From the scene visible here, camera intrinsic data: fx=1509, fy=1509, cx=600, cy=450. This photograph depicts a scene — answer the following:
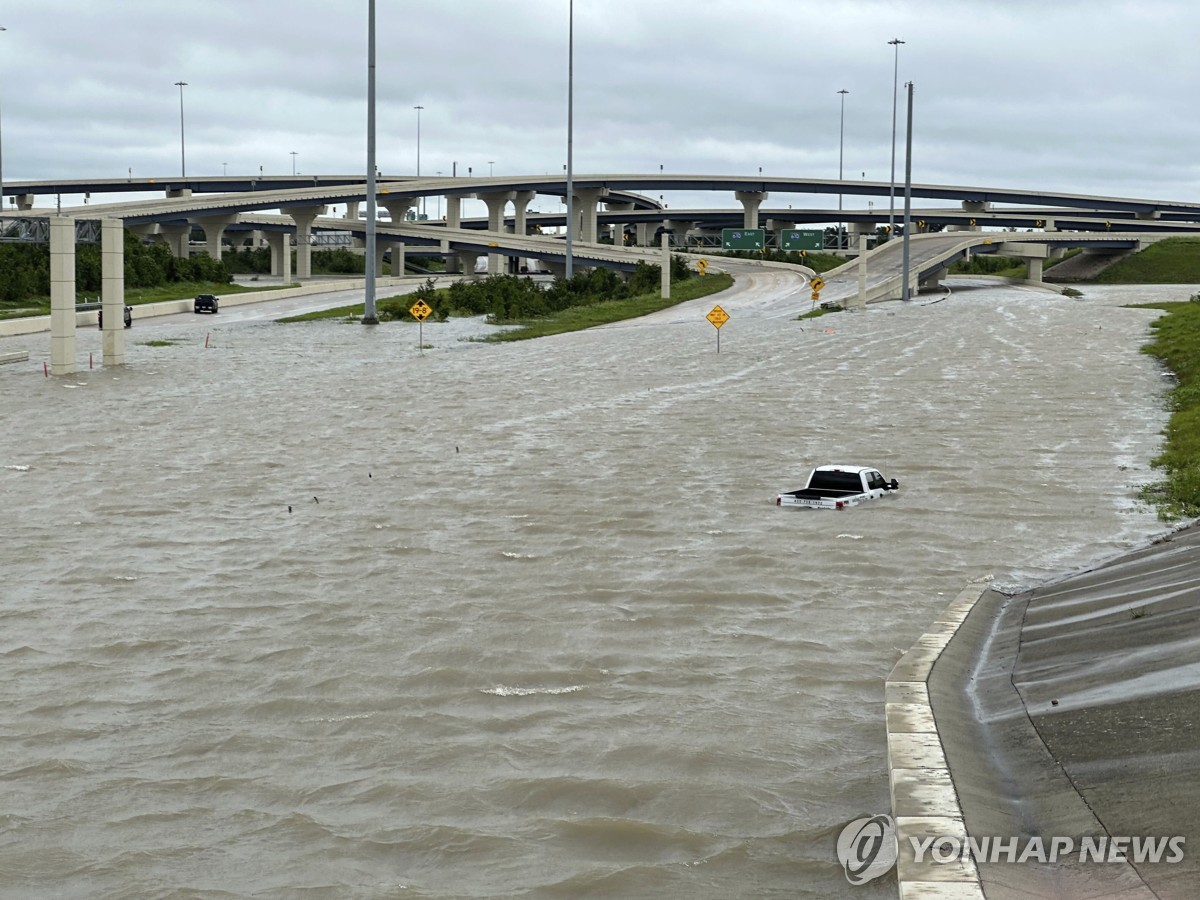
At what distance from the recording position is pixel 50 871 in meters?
11.2

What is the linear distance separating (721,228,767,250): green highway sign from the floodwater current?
124148mm

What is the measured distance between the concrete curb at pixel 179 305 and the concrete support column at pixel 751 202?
198 ft

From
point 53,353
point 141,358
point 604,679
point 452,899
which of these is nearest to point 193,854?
point 452,899

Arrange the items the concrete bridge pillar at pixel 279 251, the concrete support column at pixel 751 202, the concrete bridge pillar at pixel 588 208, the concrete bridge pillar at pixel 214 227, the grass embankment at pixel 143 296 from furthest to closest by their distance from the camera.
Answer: the concrete support column at pixel 751 202 < the concrete bridge pillar at pixel 588 208 < the concrete bridge pillar at pixel 279 251 < the concrete bridge pillar at pixel 214 227 < the grass embankment at pixel 143 296

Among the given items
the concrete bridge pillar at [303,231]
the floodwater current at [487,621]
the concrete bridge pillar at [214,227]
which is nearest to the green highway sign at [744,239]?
the concrete bridge pillar at [303,231]

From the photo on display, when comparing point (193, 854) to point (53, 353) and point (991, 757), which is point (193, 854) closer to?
point (991, 757)

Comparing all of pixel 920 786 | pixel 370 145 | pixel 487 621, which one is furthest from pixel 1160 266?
pixel 920 786

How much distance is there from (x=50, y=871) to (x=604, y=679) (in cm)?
624

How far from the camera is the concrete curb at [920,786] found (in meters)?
9.58

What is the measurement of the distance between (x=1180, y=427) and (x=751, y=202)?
519ft

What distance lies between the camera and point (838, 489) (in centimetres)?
2689

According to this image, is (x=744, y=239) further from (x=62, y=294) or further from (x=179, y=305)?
(x=62, y=294)

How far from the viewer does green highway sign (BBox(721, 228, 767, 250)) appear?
165900 millimetres

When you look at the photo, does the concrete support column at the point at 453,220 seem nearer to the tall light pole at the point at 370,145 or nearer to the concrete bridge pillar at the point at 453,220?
the concrete bridge pillar at the point at 453,220
